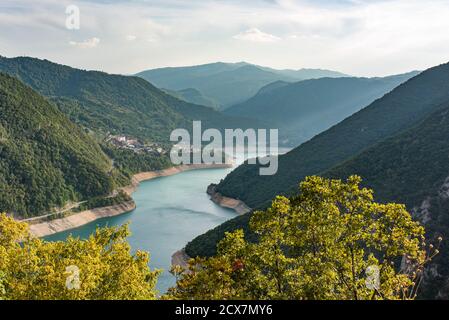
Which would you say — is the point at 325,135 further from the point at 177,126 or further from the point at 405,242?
the point at 177,126

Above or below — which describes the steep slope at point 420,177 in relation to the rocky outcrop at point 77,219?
above

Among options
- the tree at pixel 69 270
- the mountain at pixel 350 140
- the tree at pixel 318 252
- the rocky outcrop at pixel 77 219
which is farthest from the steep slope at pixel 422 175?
the rocky outcrop at pixel 77 219

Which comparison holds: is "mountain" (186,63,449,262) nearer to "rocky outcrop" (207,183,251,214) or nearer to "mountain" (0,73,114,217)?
"rocky outcrop" (207,183,251,214)

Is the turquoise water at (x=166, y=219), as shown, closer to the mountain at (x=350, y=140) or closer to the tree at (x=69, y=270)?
the mountain at (x=350, y=140)

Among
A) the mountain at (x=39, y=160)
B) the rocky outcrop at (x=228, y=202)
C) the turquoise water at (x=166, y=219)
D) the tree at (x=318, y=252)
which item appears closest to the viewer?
the tree at (x=318, y=252)

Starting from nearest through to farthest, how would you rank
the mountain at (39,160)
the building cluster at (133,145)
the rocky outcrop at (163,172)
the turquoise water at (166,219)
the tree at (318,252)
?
the tree at (318,252) → the turquoise water at (166,219) → the mountain at (39,160) → the rocky outcrop at (163,172) → the building cluster at (133,145)

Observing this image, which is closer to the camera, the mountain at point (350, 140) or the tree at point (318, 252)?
the tree at point (318, 252)

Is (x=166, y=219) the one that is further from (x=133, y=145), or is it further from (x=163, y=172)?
(x=133, y=145)
